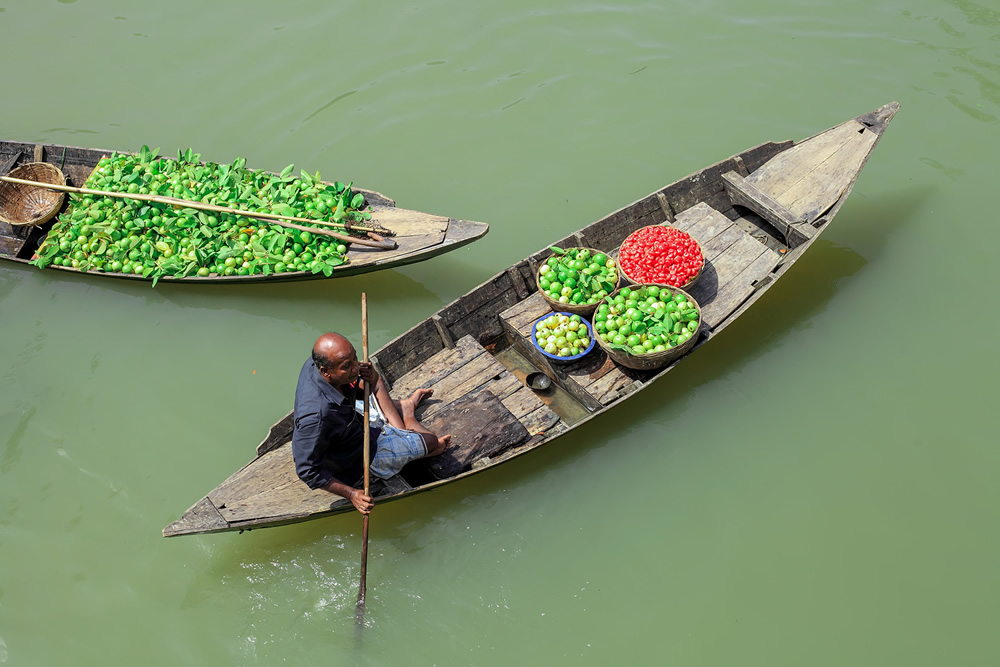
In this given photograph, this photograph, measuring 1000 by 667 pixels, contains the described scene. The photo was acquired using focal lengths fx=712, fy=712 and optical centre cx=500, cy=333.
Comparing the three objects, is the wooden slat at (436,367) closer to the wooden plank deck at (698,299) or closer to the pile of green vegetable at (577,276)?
the wooden plank deck at (698,299)

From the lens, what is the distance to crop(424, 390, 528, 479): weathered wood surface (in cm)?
567

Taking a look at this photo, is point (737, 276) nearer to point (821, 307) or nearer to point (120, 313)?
point (821, 307)

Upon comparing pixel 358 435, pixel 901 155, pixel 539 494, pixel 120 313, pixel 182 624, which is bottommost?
pixel 182 624

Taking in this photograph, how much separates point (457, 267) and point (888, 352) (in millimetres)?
→ 4308

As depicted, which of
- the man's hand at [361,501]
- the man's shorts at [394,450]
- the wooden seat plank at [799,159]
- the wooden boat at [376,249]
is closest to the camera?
the man's hand at [361,501]

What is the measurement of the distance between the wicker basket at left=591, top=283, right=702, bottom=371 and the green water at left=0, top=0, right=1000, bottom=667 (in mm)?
700

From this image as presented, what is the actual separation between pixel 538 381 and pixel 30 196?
628 centimetres

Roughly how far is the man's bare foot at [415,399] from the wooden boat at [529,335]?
0.09 meters

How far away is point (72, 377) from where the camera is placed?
6.99 metres

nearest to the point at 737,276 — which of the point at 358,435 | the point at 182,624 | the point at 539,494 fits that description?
the point at 539,494

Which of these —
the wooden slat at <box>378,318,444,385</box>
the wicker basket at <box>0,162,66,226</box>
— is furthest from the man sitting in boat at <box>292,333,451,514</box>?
the wicker basket at <box>0,162,66,226</box>

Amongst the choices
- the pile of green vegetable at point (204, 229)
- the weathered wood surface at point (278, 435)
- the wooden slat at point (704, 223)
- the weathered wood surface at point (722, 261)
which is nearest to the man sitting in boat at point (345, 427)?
the weathered wood surface at point (278, 435)

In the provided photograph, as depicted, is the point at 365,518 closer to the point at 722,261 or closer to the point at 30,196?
the point at 722,261

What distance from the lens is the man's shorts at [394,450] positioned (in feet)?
17.3
